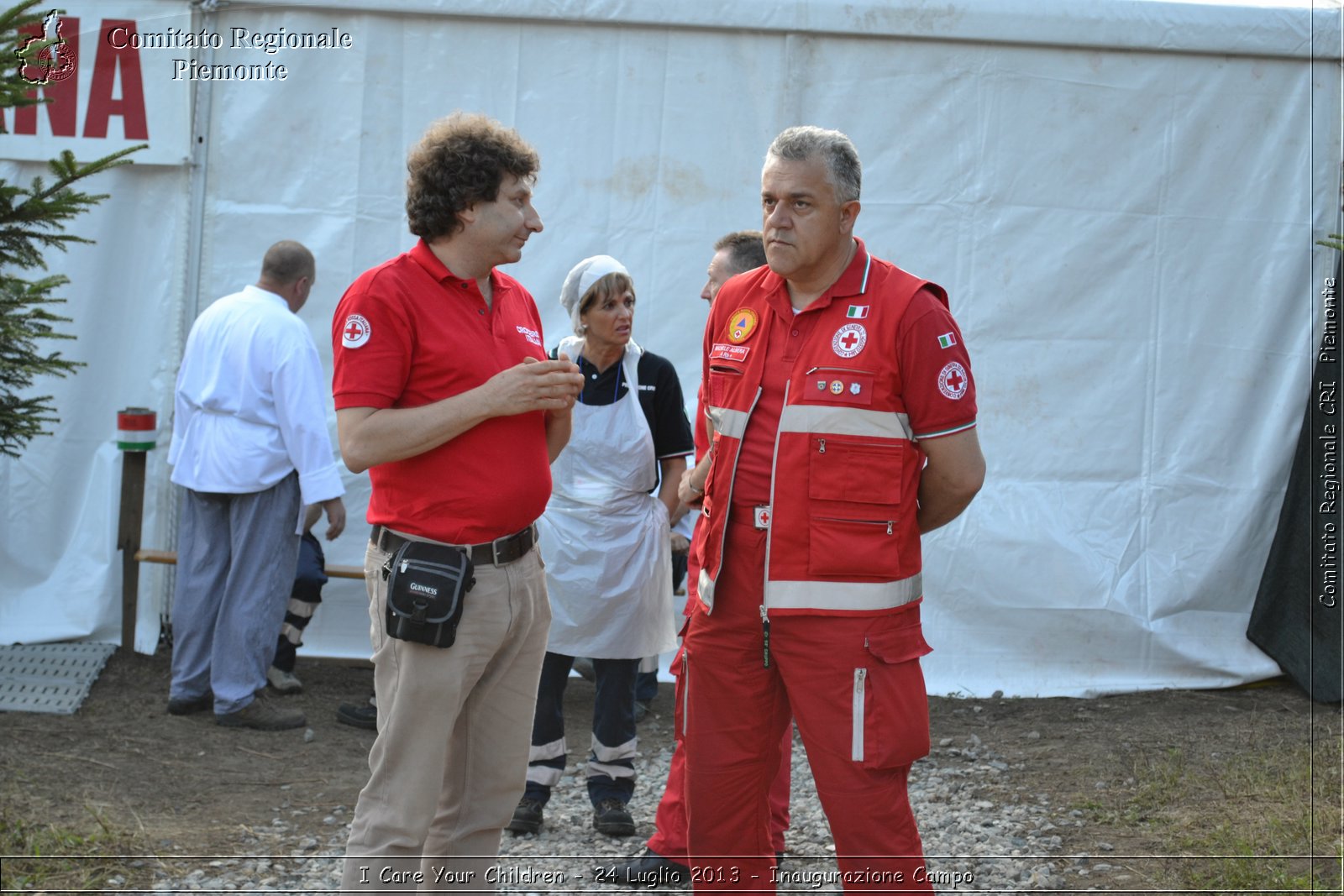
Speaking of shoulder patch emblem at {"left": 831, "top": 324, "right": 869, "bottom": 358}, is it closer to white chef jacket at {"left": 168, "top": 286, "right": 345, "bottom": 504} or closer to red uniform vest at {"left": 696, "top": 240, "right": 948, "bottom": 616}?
red uniform vest at {"left": 696, "top": 240, "right": 948, "bottom": 616}

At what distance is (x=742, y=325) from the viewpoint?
10.1 ft

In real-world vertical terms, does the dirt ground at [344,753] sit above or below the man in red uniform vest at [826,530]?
below

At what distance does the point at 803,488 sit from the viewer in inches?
111

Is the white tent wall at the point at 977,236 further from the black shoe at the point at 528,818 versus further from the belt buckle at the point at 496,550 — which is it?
the belt buckle at the point at 496,550

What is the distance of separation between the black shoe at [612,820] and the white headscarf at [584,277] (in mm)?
1613

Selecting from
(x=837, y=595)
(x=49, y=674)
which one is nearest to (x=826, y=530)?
(x=837, y=595)

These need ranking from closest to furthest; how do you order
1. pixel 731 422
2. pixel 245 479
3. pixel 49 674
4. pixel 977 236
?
1. pixel 731 422
2. pixel 245 479
3. pixel 49 674
4. pixel 977 236

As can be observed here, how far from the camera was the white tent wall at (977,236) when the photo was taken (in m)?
5.91

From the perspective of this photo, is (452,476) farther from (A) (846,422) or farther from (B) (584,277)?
(B) (584,277)

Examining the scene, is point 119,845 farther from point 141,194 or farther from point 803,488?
point 141,194

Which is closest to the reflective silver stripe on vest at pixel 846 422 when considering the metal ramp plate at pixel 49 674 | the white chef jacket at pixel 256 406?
the white chef jacket at pixel 256 406

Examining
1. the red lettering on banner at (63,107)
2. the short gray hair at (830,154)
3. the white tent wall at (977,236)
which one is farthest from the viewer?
the white tent wall at (977,236)

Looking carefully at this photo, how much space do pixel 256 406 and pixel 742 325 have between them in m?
2.96

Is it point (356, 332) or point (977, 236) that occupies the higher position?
point (977, 236)
